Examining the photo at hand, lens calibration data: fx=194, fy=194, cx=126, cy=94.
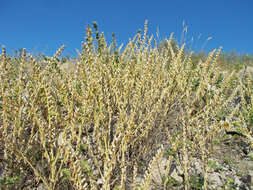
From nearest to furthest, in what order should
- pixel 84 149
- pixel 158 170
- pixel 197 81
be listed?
pixel 158 170
pixel 84 149
pixel 197 81

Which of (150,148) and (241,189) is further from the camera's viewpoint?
(150,148)

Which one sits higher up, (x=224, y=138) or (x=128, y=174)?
(x=224, y=138)

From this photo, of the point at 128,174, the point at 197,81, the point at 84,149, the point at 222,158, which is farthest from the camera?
the point at 197,81

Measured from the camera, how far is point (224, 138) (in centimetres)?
213

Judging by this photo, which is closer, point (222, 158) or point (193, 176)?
point (193, 176)

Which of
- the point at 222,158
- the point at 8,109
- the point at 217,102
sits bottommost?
the point at 222,158

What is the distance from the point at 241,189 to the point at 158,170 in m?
0.60

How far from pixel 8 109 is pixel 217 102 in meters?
1.55

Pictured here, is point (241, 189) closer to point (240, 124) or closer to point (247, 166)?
point (247, 166)

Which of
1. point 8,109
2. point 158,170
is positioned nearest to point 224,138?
point 158,170

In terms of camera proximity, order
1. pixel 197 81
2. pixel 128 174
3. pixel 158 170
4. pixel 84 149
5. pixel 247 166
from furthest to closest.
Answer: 1. pixel 197 81
2. pixel 247 166
3. pixel 84 149
4. pixel 158 170
5. pixel 128 174

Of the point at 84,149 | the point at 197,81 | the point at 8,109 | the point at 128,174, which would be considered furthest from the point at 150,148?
the point at 197,81

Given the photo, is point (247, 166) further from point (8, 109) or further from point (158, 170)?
point (8, 109)

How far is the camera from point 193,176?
1.44 meters
